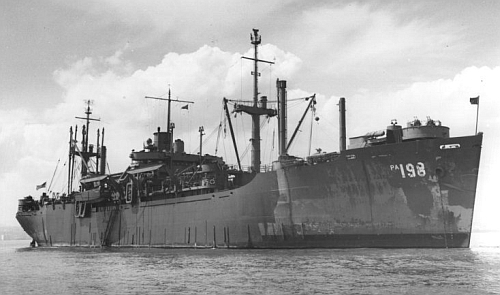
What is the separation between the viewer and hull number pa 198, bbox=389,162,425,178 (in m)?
25.2

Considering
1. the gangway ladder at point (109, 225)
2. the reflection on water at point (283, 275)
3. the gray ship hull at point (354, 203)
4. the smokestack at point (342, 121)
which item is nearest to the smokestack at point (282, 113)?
the gray ship hull at point (354, 203)

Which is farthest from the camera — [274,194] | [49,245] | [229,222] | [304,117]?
[49,245]

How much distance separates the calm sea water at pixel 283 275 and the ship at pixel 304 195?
4.82ft

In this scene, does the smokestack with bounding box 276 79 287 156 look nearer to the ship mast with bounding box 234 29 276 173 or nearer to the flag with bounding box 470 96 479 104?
the ship mast with bounding box 234 29 276 173

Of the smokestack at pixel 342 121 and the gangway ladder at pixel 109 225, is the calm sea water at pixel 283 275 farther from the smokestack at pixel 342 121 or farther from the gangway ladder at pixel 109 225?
the gangway ladder at pixel 109 225

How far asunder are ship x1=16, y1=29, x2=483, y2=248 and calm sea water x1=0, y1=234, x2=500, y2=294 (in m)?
1.47

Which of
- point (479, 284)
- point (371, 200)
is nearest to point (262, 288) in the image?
point (479, 284)

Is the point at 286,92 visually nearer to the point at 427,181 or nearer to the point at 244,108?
the point at 244,108

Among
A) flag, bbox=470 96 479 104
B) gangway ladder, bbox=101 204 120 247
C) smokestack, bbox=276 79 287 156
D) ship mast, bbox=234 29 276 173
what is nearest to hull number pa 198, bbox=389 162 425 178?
flag, bbox=470 96 479 104

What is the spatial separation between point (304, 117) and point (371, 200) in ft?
35.5

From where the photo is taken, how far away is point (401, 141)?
2641cm

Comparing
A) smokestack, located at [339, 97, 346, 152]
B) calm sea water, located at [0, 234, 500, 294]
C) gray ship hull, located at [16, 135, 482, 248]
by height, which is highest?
smokestack, located at [339, 97, 346, 152]

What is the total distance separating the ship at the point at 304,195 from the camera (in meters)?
25.0

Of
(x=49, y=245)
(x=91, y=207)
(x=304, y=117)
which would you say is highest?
(x=304, y=117)
